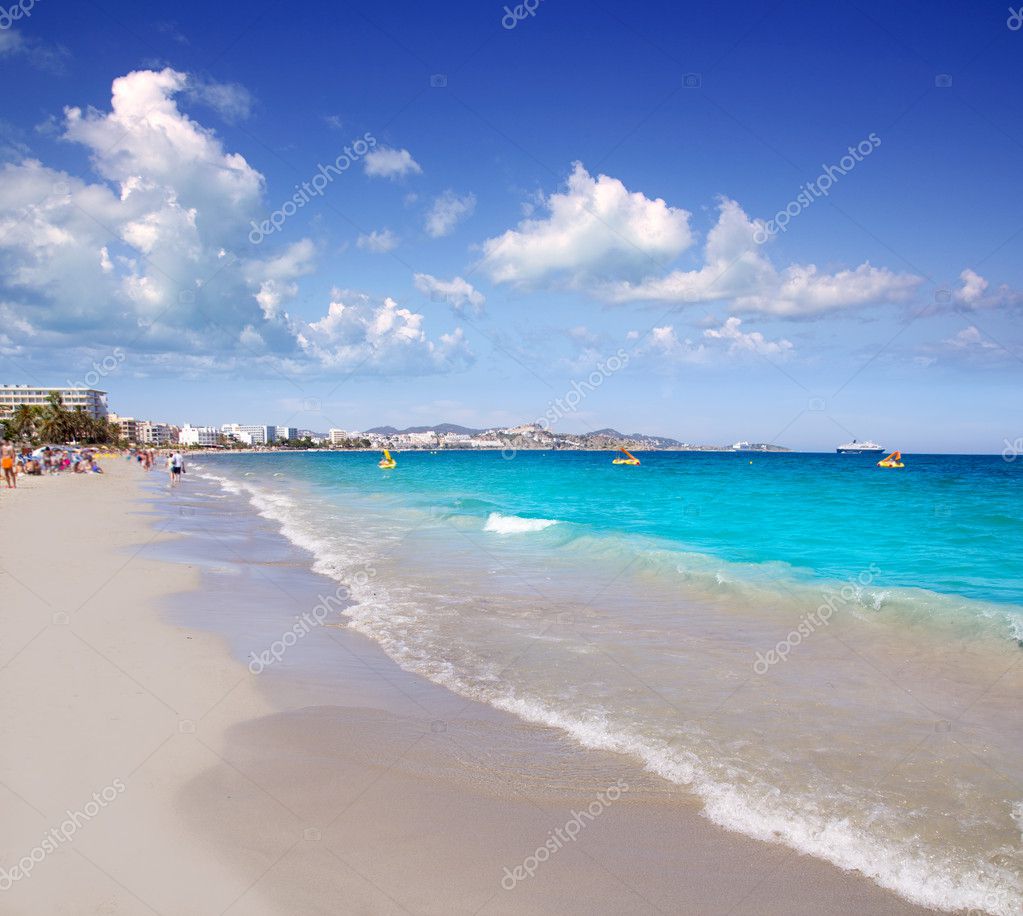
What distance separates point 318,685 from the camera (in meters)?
6.97

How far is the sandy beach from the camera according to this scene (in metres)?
3.62

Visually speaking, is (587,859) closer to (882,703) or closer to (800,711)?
(800,711)

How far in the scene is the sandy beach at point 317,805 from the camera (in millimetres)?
3623

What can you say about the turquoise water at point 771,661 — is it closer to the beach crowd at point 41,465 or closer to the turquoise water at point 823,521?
the turquoise water at point 823,521

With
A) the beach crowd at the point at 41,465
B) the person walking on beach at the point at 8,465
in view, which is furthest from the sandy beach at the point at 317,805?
the beach crowd at the point at 41,465

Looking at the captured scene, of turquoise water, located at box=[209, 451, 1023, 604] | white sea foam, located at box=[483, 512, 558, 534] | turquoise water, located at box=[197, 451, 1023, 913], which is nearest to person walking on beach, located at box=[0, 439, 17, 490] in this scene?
turquoise water, located at box=[209, 451, 1023, 604]

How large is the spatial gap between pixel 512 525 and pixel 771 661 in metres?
14.8

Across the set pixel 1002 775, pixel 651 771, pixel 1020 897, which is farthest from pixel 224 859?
pixel 1002 775

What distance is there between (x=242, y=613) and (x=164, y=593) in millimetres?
1793

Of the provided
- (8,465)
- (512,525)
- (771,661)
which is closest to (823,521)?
(512,525)

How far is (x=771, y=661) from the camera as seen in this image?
816 centimetres

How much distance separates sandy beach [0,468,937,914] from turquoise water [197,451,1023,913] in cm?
49

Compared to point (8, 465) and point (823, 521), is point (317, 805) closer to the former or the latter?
point (823, 521)

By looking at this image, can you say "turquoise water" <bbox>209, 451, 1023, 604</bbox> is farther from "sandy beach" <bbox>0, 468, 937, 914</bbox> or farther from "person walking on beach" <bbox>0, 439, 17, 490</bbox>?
"person walking on beach" <bbox>0, 439, 17, 490</bbox>
